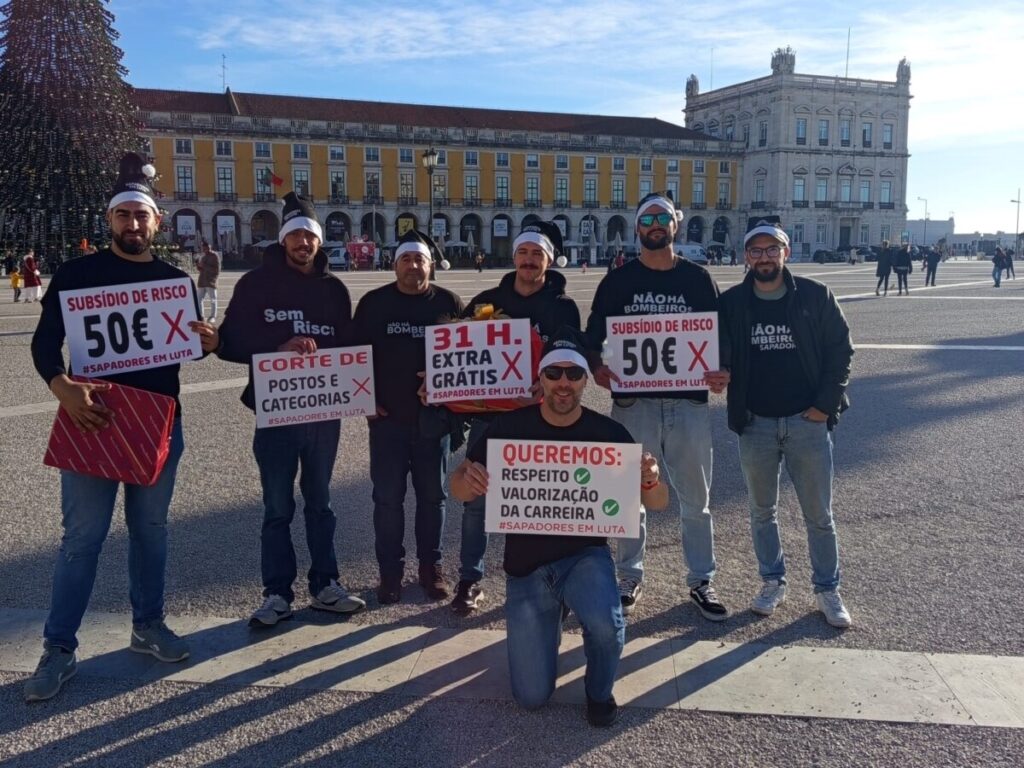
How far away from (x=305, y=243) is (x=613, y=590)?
211 cm

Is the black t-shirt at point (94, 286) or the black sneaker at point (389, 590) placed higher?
the black t-shirt at point (94, 286)

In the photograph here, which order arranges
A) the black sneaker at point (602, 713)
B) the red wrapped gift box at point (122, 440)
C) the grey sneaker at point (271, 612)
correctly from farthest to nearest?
the grey sneaker at point (271, 612), the red wrapped gift box at point (122, 440), the black sneaker at point (602, 713)

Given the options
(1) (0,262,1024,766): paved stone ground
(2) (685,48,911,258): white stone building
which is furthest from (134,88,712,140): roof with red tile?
(1) (0,262,1024,766): paved stone ground

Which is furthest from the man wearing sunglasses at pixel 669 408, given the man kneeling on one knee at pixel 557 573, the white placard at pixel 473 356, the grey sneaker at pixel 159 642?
the grey sneaker at pixel 159 642

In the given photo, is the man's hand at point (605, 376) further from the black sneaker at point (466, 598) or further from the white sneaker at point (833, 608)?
the white sneaker at point (833, 608)

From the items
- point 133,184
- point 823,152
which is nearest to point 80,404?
point 133,184

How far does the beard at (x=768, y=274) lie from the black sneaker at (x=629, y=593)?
160 cm

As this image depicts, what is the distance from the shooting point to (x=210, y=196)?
65.5m

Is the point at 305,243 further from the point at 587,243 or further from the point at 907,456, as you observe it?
the point at 587,243

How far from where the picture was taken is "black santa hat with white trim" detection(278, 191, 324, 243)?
3850 millimetres

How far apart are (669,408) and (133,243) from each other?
255 cm

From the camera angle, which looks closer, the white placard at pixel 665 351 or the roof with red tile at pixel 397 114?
the white placard at pixel 665 351

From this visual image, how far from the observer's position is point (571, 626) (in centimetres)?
388

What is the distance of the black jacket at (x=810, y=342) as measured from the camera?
3848 millimetres
